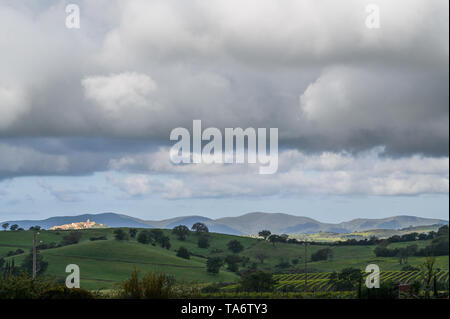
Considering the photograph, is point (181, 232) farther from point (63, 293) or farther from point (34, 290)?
point (63, 293)

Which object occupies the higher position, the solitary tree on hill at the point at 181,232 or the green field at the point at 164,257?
the solitary tree on hill at the point at 181,232

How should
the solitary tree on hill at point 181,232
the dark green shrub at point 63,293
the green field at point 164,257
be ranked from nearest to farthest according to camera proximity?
the dark green shrub at point 63,293 < the green field at point 164,257 < the solitary tree on hill at point 181,232

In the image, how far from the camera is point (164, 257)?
145 meters

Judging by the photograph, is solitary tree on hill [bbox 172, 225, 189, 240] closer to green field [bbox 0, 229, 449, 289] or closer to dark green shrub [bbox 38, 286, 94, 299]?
green field [bbox 0, 229, 449, 289]

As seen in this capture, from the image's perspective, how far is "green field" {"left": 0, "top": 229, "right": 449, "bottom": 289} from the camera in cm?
12675

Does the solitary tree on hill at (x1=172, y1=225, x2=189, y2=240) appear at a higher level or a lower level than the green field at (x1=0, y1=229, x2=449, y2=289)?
higher

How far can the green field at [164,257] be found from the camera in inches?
4990

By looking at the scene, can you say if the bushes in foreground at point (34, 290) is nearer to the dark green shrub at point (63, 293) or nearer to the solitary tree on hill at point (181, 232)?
the dark green shrub at point (63, 293)

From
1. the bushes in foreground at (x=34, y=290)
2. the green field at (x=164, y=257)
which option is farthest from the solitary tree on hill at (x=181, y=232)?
the bushes in foreground at (x=34, y=290)

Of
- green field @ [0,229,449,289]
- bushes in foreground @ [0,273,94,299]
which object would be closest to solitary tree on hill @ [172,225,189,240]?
green field @ [0,229,449,289]

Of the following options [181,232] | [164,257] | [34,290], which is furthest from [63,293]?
[181,232]
